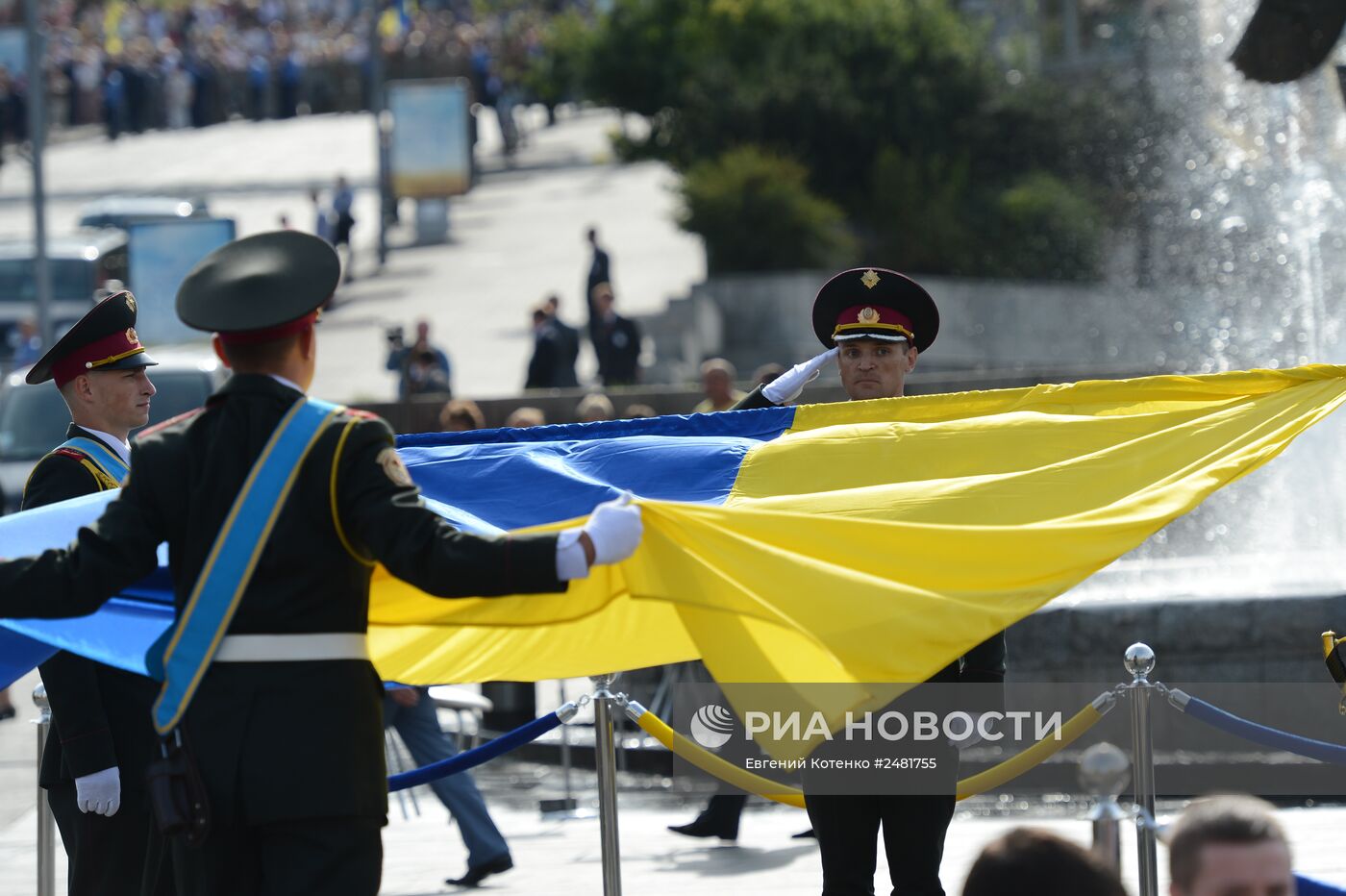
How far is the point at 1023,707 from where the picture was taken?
10477 millimetres

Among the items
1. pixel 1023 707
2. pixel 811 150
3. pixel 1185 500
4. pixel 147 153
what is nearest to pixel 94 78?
pixel 147 153

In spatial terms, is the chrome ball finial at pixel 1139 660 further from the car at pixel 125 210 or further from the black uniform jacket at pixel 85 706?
the car at pixel 125 210

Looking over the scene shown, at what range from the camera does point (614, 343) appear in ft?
73.7

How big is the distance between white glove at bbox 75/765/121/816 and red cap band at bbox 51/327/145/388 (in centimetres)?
119

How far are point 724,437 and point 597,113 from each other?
45878 millimetres

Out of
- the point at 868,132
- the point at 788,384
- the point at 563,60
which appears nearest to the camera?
the point at 788,384

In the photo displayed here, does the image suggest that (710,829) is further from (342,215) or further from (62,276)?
(342,215)

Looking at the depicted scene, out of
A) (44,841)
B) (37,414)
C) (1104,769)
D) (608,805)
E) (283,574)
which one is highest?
(37,414)

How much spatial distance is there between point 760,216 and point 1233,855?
23.2 metres

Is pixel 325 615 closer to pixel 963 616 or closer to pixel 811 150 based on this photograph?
pixel 963 616

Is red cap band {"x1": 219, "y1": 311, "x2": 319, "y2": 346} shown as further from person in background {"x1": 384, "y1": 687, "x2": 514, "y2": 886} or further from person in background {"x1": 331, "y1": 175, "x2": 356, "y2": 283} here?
person in background {"x1": 331, "y1": 175, "x2": 356, "y2": 283}

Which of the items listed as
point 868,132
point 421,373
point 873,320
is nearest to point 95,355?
point 873,320

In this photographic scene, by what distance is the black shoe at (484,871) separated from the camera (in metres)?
8.83

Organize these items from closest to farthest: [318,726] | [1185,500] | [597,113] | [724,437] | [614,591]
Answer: [318,726] → [614,591] → [1185,500] → [724,437] → [597,113]
